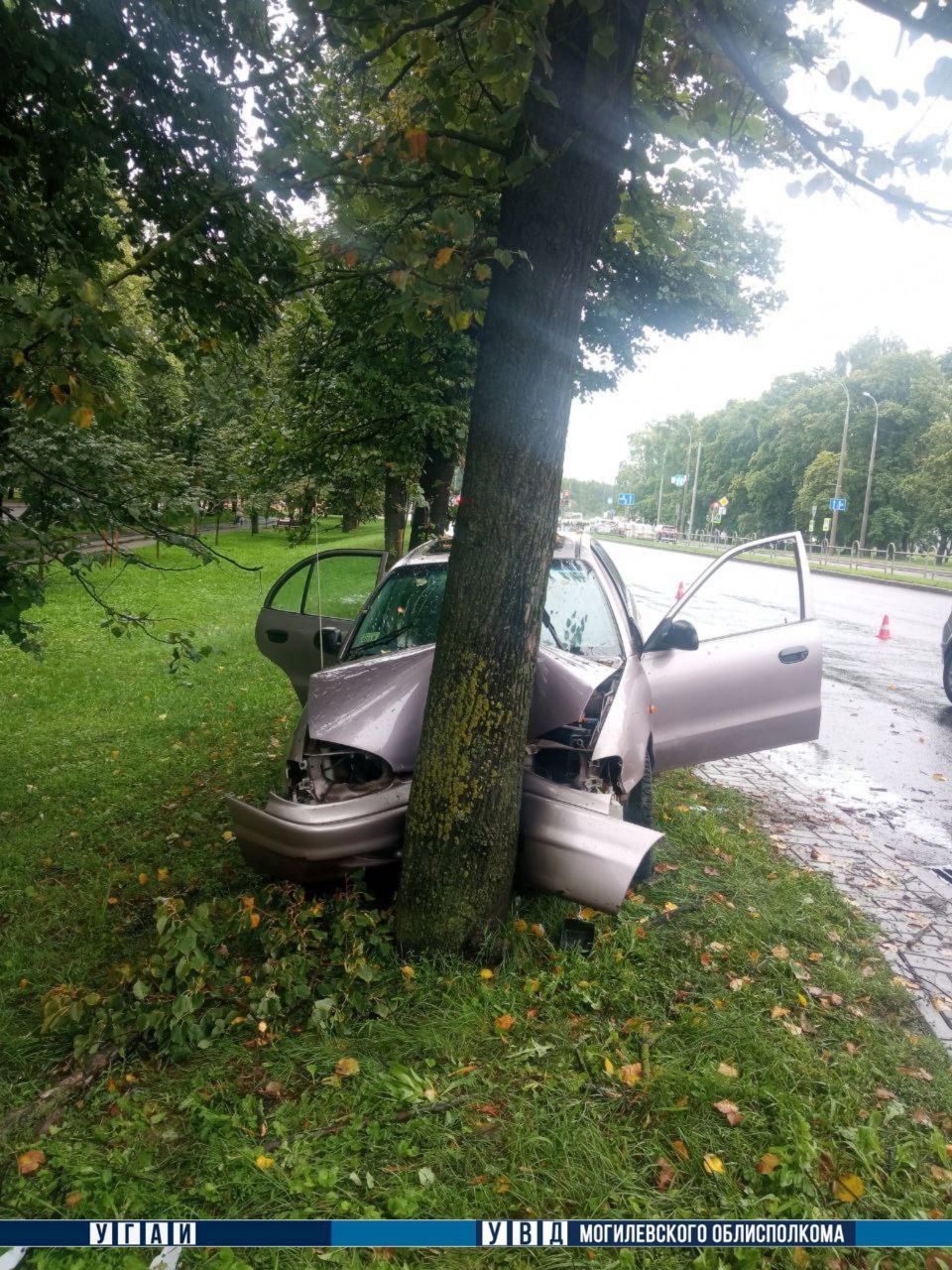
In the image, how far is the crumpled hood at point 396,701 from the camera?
3521 millimetres

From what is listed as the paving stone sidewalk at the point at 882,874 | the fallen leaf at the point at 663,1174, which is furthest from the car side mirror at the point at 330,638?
the fallen leaf at the point at 663,1174

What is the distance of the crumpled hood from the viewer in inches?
139

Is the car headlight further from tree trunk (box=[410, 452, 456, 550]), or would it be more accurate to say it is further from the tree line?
the tree line

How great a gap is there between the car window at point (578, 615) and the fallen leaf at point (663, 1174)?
241 centimetres

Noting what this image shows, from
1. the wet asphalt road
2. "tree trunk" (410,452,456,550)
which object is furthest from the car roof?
"tree trunk" (410,452,456,550)

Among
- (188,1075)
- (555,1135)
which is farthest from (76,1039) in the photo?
(555,1135)

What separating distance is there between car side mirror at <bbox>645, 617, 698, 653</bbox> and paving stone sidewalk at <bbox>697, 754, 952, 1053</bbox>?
1533 millimetres

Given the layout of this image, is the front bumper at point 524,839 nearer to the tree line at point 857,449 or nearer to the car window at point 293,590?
the car window at point 293,590

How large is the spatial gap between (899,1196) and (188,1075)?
2271 millimetres

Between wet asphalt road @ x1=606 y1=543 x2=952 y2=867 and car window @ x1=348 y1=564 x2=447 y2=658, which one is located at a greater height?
car window @ x1=348 y1=564 x2=447 y2=658

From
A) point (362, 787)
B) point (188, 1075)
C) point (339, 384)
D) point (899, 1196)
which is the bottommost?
point (188, 1075)

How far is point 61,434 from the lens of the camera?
5566 mm

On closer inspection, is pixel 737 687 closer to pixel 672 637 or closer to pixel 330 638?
pixel 672 637

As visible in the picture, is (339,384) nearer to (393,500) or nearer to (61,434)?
(393,500)
